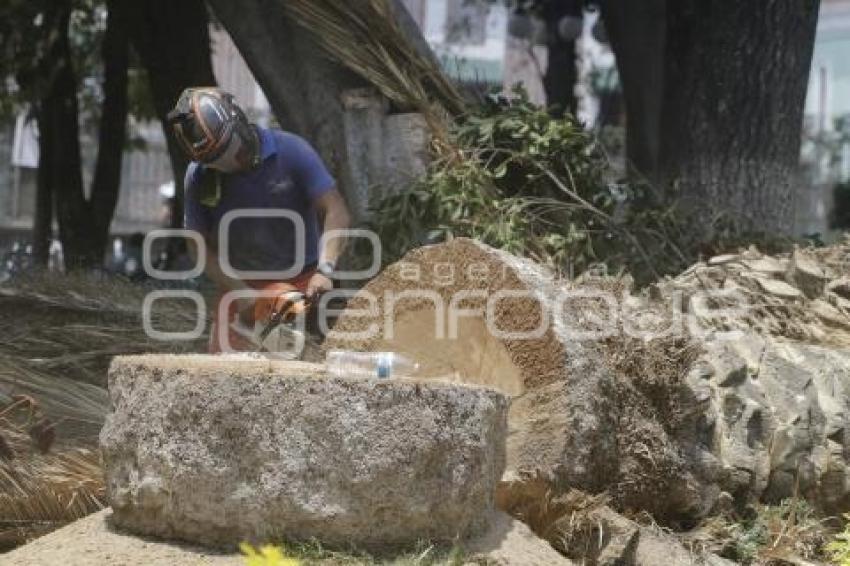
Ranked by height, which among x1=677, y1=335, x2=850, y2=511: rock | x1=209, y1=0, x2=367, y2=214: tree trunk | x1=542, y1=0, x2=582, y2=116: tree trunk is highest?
x1=542, y1=0, x2=582, y2=116: tree trunk

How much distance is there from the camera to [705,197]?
806 centimetres

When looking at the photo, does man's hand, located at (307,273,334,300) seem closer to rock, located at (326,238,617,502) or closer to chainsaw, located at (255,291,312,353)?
chainsaw, located at (255,291,312,353)

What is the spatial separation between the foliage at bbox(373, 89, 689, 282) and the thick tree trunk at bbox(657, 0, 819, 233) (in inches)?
25.7

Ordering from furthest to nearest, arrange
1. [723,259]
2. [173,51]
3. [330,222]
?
[173,51] < [723,259] < [330,222]

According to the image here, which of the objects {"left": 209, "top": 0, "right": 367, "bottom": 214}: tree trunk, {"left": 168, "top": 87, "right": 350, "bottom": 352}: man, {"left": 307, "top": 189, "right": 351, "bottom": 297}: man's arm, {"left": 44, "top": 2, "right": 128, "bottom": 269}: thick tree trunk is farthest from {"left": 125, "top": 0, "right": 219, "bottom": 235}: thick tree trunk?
{"left": 307, "top": 189, "right": 351, "bottom": 297}: man's arm

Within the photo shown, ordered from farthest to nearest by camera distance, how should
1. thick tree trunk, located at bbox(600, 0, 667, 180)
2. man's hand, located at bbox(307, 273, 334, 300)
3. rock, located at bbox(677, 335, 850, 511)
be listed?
thick tree trunk, located at bbox(600, 0, 667, 180) → rock, located at bbox(677, 335, 850, 511) → man's hand, located at bbox(307, 273, 334, 300)

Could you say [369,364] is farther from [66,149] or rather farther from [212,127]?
[66,149]

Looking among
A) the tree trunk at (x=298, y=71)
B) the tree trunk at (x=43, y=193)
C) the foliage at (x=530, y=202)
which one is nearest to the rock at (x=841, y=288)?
the foliage at (x=530, y=202)

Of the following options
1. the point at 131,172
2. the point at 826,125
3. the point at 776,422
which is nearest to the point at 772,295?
the point at 776,422

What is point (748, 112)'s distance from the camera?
319 inches

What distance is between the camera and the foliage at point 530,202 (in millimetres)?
6910

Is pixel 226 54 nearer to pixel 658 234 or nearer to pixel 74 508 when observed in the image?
pixel 658 234

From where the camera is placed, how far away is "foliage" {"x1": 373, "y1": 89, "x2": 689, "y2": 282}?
6.91 m

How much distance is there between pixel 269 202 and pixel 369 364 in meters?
1.35
